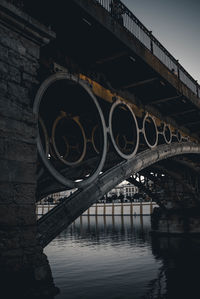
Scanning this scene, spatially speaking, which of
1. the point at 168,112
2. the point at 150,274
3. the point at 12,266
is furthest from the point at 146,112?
the point at 12,266

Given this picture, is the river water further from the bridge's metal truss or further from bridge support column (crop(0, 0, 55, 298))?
bridge support column (crop(0, 0, 55, 298))

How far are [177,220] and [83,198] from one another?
24.4 meters

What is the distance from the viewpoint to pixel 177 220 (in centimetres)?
3061

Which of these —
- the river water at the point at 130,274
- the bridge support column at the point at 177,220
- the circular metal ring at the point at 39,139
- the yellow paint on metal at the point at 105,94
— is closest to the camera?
the circular metal ring at the point at 39,139

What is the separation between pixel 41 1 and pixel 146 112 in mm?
8168

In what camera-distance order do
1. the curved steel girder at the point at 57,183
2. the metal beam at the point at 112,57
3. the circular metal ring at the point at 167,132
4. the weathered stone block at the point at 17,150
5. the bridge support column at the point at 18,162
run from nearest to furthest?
the bridge support column at the point at 18,162, the weathered stone block at the point at 17,150, the metal beam at the point at 112,57, the curved steel girder at the point at 57,183, the circular metal ring at the point at 167,132

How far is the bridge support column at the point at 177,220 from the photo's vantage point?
2950 cm

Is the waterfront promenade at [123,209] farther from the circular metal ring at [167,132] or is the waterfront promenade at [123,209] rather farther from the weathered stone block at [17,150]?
the weathered stone block at [17,150]

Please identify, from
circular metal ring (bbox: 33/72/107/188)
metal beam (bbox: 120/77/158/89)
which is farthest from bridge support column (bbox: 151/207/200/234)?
circular metal ring (bbox: 33/72/107/188)

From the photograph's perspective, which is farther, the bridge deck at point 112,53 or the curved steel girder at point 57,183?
the curved steel girder at point 57,183

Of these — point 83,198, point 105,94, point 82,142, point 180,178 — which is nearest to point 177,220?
point 180,178

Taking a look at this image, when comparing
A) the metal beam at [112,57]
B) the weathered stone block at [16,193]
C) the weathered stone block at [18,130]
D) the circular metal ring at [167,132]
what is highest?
the metal beam at [112,57]

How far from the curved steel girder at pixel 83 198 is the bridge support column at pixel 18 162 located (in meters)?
0.88

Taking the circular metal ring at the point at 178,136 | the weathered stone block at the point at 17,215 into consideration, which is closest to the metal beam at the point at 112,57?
the weathered stone block at the point at 17,215
